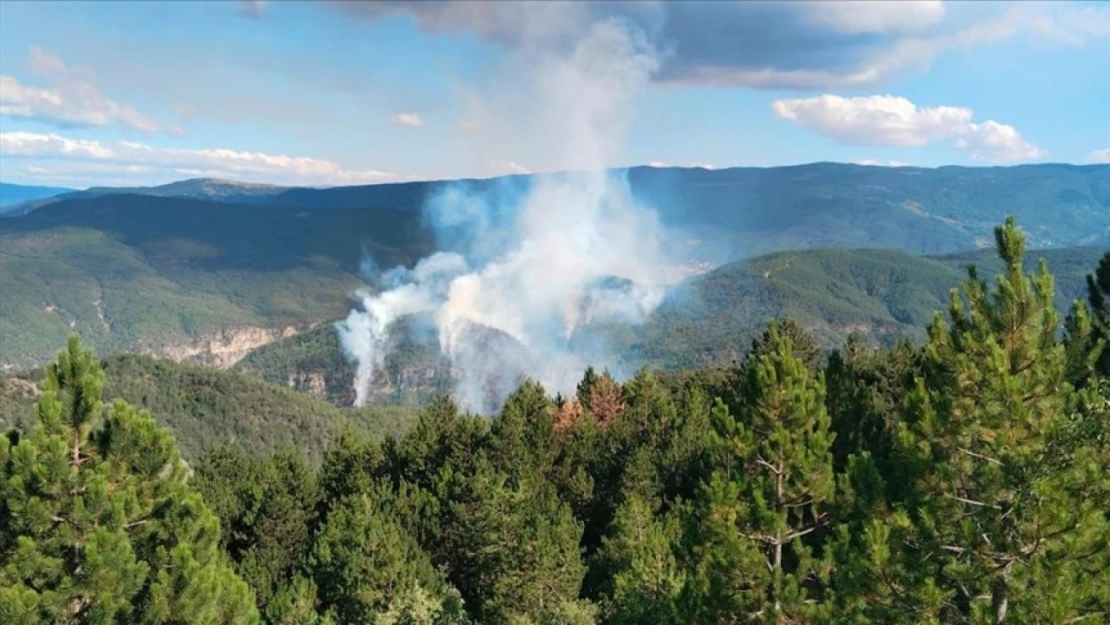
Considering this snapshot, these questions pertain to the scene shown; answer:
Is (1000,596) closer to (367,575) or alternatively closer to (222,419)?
(367,575)

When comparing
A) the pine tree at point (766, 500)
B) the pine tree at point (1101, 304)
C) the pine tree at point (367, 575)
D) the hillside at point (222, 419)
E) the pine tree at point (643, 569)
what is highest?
the pine tree at point (1101, 304)

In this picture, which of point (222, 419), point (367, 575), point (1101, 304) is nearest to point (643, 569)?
point (367, 575)

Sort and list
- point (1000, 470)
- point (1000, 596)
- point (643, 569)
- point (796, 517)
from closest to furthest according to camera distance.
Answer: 1. point (1000, 470)
2. point (1000, 596)
3. point (796, 517)
4. point (643, 569)

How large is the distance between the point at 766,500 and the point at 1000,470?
7466mm

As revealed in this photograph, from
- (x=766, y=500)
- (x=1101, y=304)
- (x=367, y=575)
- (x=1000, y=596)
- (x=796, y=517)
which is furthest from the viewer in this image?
(x=367, y=575)

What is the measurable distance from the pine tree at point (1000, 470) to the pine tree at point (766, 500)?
11.5 ft

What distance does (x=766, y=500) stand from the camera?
2083 cm

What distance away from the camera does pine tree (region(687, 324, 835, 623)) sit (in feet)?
61.3

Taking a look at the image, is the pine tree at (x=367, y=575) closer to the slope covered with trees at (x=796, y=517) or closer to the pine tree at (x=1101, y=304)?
the slope covered with trees at (x=796, y=517)

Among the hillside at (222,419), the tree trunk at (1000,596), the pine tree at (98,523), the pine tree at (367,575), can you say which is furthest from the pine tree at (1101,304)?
the hillside at (222,419)

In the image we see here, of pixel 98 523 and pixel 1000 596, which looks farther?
pixel 98 523

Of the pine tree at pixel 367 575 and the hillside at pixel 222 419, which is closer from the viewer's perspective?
the pine tree at pixel 367 575

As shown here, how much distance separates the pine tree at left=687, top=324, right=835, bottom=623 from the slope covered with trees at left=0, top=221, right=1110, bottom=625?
6cm

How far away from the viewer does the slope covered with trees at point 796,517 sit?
1404cm
